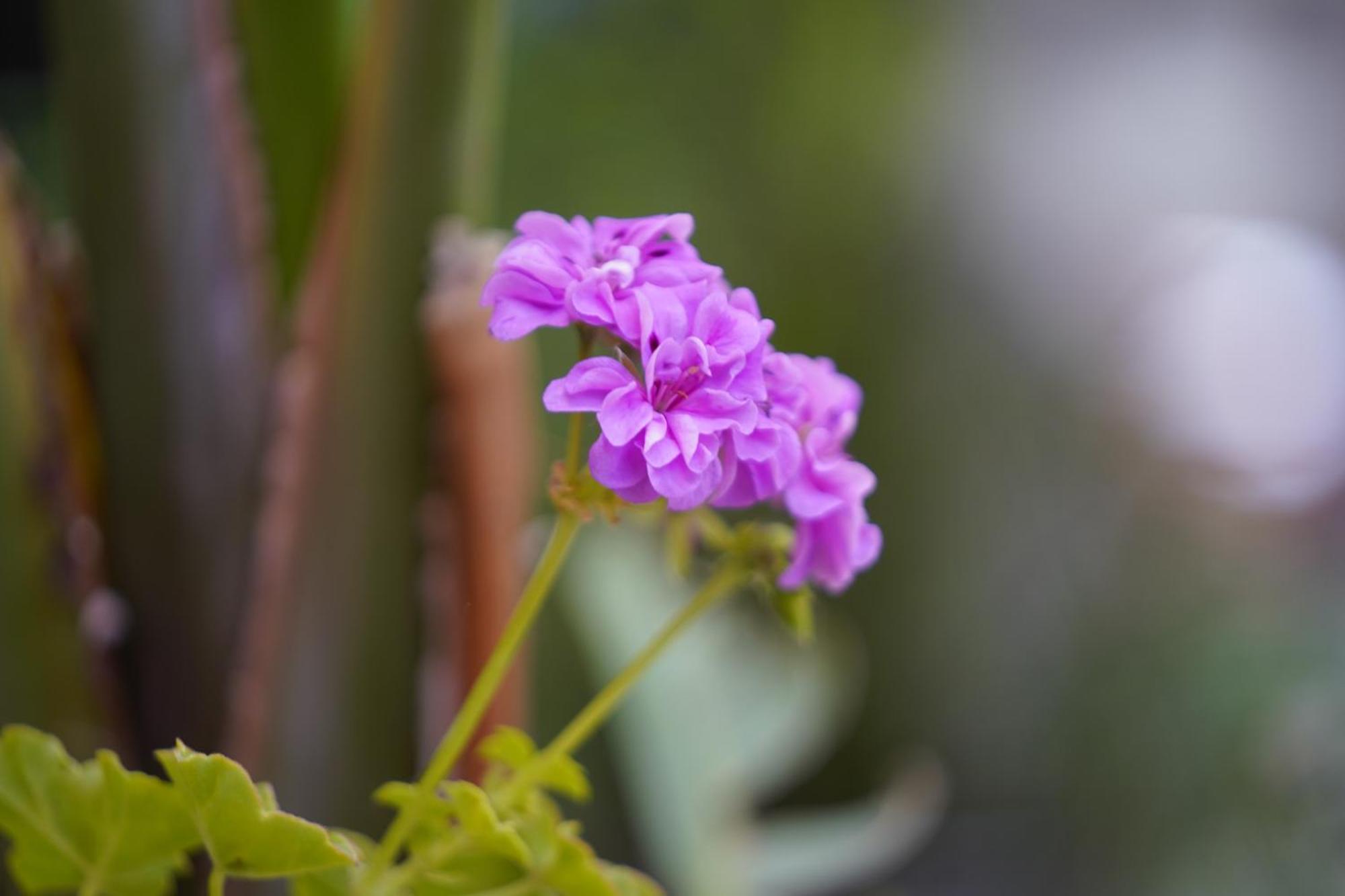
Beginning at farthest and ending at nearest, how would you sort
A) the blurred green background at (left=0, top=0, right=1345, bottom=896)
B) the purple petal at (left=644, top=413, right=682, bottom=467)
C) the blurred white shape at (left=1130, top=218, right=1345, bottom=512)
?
the blurred white shape at (left=1130, top=218, right=1345, bottom=512) < the blurred green background at (left=0, top=0, right=1345, bottom=896) < the purple petal at (left=644, top=413, right=682, bottom=467)

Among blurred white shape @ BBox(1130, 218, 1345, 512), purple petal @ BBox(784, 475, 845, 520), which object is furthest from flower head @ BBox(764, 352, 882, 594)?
blurred white shape @ BBox(1130, 218, 1345, 512)

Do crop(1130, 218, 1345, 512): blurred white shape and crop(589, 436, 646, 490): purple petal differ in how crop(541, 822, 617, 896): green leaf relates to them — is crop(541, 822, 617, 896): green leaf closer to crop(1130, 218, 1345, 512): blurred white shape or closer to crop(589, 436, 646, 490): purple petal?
crop(589, 436, 646, 490): purple petal

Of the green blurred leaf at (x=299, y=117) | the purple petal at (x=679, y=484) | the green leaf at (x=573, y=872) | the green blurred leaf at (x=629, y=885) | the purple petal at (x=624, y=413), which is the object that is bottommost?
the green blurred leaf at (x=629, y=885)

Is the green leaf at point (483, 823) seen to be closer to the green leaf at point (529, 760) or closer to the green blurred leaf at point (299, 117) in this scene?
the green leaf at point (529, 760)

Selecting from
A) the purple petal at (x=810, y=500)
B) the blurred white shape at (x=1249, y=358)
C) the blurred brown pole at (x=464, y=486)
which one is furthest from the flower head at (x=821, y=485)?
the blurred white shape at (x=1249, y=358)

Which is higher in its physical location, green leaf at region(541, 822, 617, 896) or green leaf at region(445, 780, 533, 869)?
green leaf at region(445, 780, 533, 869)

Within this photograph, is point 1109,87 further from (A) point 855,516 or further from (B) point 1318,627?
(A) point 855,516

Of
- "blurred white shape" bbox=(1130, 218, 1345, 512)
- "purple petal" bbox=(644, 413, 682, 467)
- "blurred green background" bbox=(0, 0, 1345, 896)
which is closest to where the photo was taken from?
"purple petal" bbox=(644, 413, 682, 467)
